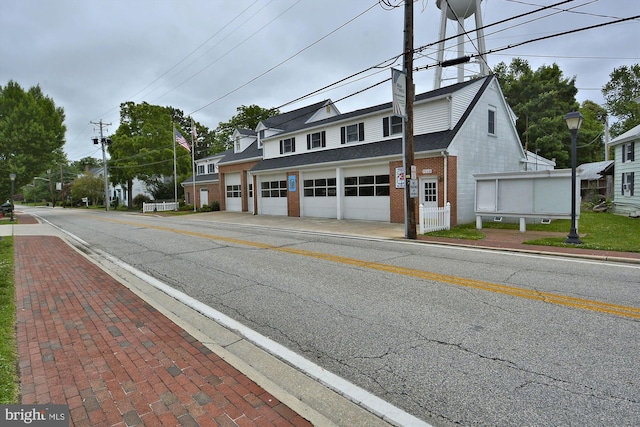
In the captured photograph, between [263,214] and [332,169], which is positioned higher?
[332,169]

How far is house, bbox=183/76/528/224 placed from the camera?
17.1m

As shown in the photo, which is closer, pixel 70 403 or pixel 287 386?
pixel 70 403

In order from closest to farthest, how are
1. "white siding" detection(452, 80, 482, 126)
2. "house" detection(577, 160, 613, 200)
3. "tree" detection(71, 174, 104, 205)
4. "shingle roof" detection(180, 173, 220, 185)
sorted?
"white siding" detection(452, 80, 482, 126)
"house" detection(577, 160, 613, 200)
"shingle roof" detection(180, 173, 220, 185)
"tree" detection(71, 174, 104, 205)

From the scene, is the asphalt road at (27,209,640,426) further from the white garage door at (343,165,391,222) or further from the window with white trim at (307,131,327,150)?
the window with white trim at (307,131,327,150)

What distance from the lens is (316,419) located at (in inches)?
108

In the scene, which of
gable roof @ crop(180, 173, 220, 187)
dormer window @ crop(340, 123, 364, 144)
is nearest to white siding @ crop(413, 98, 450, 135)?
dormer window @ crop(340, 123, 364, 144)

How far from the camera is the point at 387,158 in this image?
18.3 metres

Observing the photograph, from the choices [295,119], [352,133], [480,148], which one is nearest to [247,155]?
[295,119]

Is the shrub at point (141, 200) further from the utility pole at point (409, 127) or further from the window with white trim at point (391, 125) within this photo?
the utility pole at point (409, 127)

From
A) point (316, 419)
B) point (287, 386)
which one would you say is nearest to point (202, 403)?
point (287, 386)

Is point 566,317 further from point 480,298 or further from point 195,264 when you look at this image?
point 195,264

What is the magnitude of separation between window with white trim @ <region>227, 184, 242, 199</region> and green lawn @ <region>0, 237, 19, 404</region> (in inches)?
995

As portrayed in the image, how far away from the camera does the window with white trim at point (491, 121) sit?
19.4 metres

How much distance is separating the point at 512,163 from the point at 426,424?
886 inches
